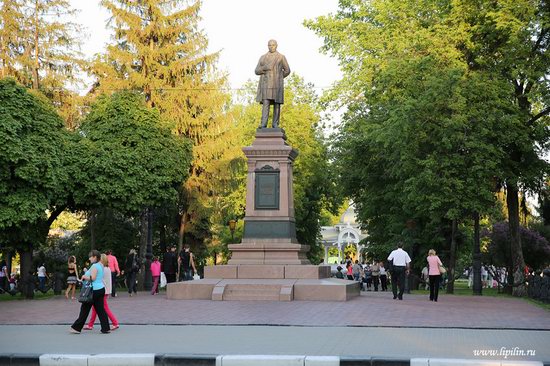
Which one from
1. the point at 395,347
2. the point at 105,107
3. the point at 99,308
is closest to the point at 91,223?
the point at 105,107

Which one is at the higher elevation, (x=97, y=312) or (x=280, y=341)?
(x=97, y=312)

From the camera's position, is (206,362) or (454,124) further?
(454,124)

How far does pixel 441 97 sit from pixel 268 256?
422 inches

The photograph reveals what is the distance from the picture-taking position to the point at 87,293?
15219 millimetres

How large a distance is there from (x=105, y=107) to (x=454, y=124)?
576 inches

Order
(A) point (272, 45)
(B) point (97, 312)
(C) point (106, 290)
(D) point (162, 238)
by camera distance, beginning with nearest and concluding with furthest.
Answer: (B) point (97, 312) → (C) point (106, 290) → (A) point (272, 45) → (D) point (162, 238)

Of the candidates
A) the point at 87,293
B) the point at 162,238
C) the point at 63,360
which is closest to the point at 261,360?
the point at 63,360

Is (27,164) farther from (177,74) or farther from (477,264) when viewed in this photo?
(477,264)

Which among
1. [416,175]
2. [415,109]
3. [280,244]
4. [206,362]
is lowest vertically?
[206,362]

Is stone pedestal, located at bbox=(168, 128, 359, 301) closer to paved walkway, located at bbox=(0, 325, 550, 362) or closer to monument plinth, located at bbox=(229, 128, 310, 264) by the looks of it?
monument plinth, located at bbox=(229, 128, 310, 264)

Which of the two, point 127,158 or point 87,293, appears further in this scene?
point 127,158

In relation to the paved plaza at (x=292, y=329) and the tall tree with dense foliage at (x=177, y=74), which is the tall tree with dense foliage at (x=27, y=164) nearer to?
the paved plaza at (x=292, y=329)

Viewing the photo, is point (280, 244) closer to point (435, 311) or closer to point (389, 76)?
point (435, 311)

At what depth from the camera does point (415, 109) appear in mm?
33188
